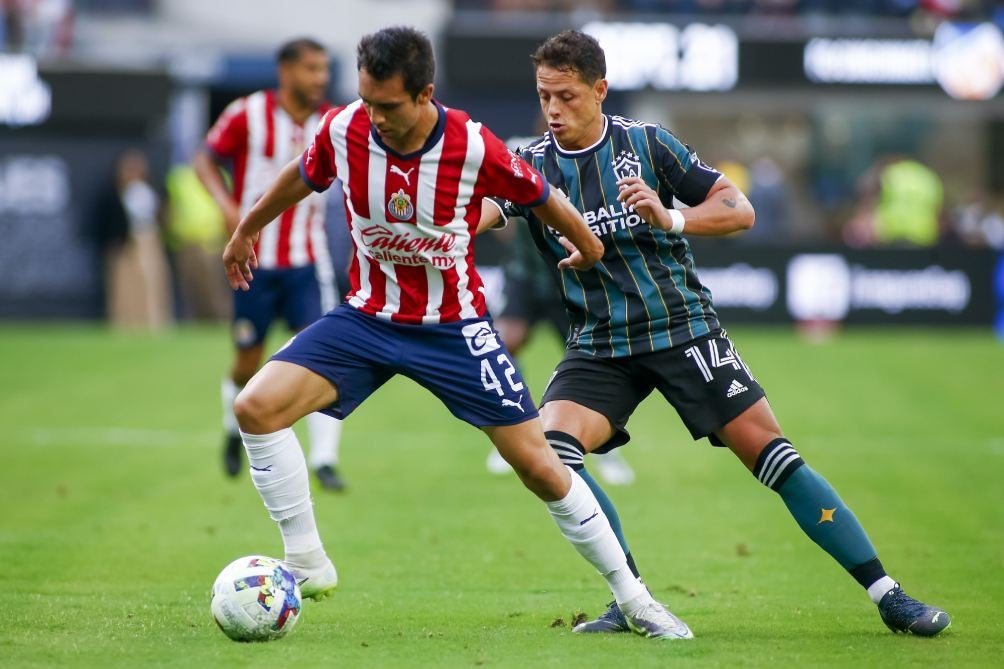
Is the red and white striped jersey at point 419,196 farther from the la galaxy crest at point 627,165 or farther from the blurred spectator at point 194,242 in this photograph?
the blurred spectator at point 194,242

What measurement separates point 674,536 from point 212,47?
20584 millimetres

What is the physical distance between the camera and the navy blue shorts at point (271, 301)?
30.6 ft

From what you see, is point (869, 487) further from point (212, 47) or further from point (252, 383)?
point (212, 47)

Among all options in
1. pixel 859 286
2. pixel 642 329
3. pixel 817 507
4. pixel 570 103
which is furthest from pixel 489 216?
pixel 859 286

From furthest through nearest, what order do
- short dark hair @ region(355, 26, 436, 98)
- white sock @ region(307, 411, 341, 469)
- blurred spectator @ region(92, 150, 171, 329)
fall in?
blurred spectator @ region(92, 150, 171, 329), white sock @ region(307, 411, 341, 469), short dark hair @ region(355, 26, 436, 98)

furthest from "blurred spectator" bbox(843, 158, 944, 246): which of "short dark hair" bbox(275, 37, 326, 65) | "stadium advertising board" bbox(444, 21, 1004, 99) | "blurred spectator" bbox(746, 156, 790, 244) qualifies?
"short dark hair" bbox(275, 37, 326, 65)

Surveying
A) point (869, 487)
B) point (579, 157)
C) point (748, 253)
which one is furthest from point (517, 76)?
point (579, 157)

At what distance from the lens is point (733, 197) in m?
5.60

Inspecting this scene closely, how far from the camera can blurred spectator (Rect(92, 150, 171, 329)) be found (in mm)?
21375

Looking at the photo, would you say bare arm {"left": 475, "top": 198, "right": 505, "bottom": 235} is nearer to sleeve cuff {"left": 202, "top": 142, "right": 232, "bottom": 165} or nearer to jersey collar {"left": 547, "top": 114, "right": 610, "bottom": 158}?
jersey collar {"left": 547, "top": 114, "right": 610, "bottom": 158}

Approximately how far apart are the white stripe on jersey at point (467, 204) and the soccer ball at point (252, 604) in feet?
4.02

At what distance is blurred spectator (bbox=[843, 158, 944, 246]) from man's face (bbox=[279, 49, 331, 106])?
14.0 m

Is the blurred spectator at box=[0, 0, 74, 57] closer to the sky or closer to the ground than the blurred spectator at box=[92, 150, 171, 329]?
closer to the sky

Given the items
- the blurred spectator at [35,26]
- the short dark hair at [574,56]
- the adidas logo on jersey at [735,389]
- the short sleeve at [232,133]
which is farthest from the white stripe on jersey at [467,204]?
the blurred spectator at [35,26]
